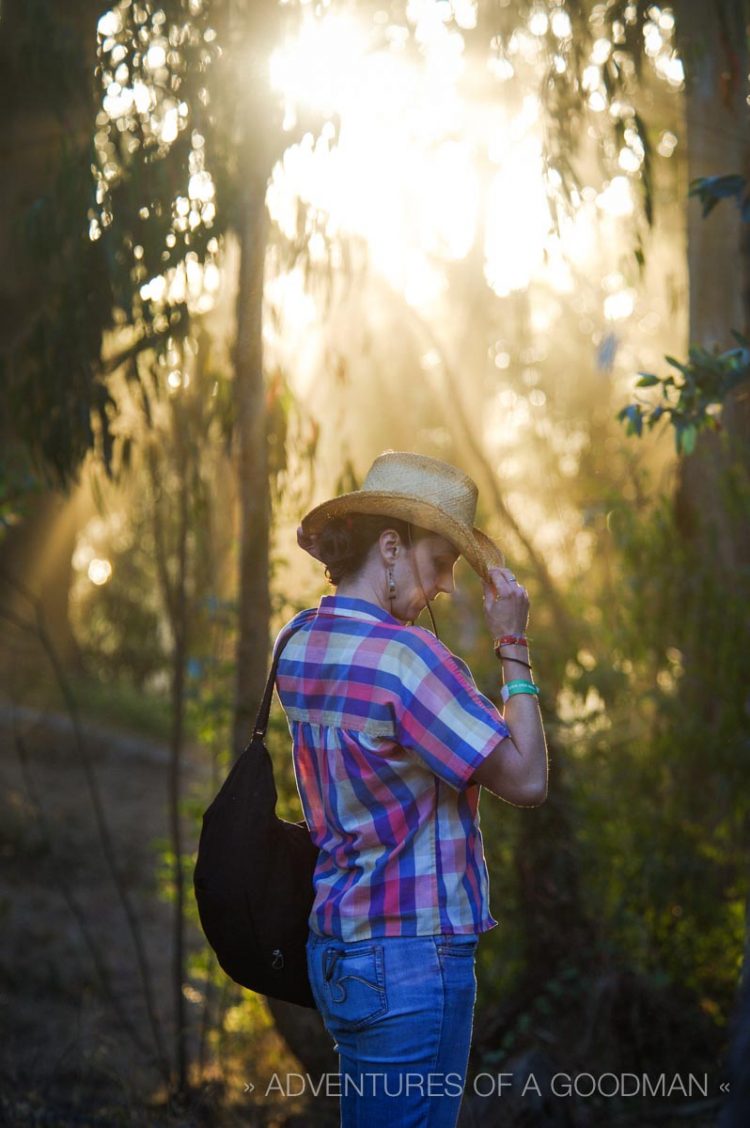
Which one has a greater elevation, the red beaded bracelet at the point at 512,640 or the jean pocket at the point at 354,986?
the red beaded bracelet at the point at 512,640

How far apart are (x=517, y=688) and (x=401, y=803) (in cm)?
27

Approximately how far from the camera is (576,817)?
202 inches

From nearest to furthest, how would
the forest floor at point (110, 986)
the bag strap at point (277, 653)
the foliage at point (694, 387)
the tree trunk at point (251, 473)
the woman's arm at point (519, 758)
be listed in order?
the woman's arm at point (519, 758) → the bag strap at point (277, 653) → the foliage at point (694, 387) → the forest floor at point (110, 986) → the tree trunk at point (251, 473)

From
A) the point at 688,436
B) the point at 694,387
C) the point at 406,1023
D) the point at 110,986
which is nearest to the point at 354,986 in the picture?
the point at 406,1023

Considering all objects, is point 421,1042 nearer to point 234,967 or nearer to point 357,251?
point 234,967

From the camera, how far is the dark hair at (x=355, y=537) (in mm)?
2215

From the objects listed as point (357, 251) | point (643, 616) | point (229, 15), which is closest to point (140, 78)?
point (229, 15)

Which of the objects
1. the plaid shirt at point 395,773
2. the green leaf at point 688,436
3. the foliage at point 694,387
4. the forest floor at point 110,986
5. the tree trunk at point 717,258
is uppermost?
the tree trunk at point 717,258

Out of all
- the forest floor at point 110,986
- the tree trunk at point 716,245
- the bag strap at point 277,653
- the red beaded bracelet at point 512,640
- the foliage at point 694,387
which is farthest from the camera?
the tree trunk at point 716,245

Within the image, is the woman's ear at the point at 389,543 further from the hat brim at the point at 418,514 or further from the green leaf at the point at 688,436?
the green leaf at the point at 688,436

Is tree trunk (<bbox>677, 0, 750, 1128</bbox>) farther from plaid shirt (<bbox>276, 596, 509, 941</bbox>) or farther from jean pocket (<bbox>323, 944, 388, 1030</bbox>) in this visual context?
jean pocket (<bbox>323, 944, 388, 1030</bbox>)

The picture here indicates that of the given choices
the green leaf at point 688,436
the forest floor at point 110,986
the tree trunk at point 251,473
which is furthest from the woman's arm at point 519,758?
the tree trunk at point 251,473

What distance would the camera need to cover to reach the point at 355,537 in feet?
7.35

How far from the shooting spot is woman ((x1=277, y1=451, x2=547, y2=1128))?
6.53ft
